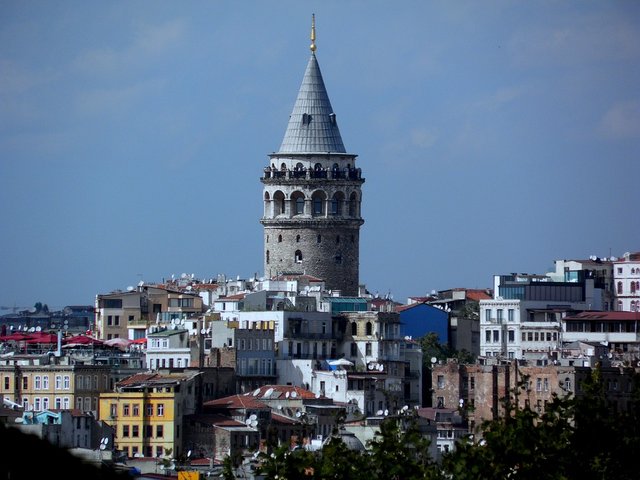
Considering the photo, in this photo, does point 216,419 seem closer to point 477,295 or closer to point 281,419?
point 281,419

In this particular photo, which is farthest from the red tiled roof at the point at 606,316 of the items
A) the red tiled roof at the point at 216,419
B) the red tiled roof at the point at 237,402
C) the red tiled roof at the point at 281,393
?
the red tiled roof at the point at 216,419

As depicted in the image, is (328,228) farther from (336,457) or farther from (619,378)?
(336,457)

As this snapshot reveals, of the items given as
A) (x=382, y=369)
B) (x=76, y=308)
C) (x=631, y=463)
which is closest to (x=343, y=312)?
(x=382, y=369)

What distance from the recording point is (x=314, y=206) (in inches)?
5217

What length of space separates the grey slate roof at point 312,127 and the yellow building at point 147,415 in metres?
29.5

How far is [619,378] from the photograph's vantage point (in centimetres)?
11106

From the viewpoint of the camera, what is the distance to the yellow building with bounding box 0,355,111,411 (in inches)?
4294

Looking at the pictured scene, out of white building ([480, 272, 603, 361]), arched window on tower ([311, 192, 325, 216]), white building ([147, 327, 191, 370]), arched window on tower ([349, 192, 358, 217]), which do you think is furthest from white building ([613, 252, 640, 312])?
white building ([147, 327, 191, 370])

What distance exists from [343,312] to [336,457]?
55.3 metres

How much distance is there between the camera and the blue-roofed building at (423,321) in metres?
133

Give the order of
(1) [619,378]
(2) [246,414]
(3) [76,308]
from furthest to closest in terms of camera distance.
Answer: (3) [76,308] → (1) [619,378] → (2) [246,414]

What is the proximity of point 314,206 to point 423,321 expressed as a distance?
7.37 meters

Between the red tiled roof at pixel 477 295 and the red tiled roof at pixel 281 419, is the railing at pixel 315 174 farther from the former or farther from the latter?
the red tiled roof at pixel 281 419

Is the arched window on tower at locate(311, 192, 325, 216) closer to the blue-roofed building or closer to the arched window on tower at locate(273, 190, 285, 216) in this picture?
the arched window on tower at locate(273, 190, 285, 216)
